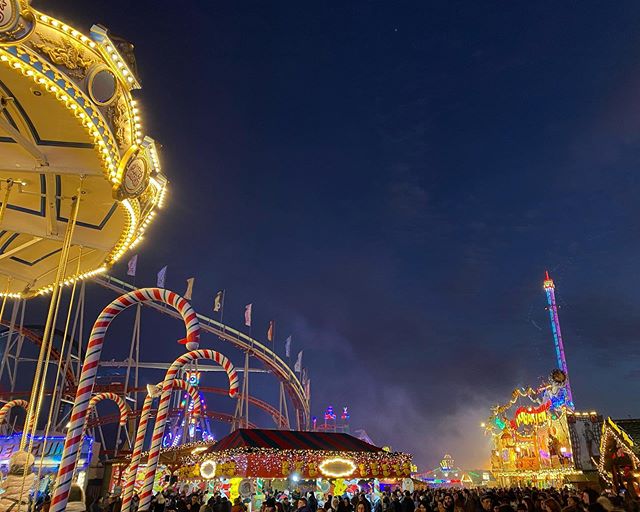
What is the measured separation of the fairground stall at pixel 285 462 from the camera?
11602mm

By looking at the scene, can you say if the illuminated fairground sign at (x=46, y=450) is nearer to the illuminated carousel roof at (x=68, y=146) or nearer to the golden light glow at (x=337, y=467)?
the golden light glow at (x=337, y=467)

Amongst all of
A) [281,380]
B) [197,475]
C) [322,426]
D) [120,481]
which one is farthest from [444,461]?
[197,475]

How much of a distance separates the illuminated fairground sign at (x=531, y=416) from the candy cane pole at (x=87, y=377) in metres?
30.9

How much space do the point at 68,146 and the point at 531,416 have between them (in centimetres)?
3414

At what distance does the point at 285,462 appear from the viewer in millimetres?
11977

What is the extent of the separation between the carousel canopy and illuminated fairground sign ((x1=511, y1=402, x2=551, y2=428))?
830 inches

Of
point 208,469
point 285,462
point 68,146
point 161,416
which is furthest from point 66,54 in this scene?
point 285,462

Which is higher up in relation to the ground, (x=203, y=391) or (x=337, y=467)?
(x=203, y=391)

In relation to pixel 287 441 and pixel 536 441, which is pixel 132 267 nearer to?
pixel 287 441

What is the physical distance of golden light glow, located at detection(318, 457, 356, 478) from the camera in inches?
491

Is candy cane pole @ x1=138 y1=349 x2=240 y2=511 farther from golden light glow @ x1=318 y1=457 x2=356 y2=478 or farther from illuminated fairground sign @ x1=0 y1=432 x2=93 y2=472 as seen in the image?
illuminated fairground sign @ x1=0 y1=432 x2=93 y2=472

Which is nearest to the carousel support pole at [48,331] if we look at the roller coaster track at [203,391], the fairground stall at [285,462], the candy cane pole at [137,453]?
the candy cane pole at [137,453]

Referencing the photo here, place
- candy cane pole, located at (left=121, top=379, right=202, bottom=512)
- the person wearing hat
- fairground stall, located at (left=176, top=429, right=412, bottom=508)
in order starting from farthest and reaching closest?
fairground stall, located at (left=176, top=429, right=412, bottom=508) < the person wearing hat < candy cane pole, located at (left=121, top=379, right=202, bottom=512)

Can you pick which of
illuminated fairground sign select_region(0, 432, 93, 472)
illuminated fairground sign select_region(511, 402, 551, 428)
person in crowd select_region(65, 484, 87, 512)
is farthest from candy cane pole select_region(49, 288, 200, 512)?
illuminated fairground sign select_region(511, 402, 551, 428)
